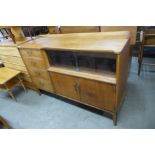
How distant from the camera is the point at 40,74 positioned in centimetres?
189

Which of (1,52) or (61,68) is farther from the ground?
(1,52)

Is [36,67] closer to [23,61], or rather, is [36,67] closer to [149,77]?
[23,61]

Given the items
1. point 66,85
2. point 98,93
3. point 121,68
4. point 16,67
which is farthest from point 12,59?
point 121,68

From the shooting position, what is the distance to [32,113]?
192cm

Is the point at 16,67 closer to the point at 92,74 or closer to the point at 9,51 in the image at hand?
the point at 9,51

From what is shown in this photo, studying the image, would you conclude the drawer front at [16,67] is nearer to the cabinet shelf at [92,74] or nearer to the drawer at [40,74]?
the drawer at [40,74]

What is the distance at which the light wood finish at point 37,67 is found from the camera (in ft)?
5.53

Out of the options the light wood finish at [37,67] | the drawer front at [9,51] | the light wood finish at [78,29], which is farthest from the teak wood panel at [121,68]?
the drawer front at [9,51]

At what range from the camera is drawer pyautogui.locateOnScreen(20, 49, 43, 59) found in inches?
64.7

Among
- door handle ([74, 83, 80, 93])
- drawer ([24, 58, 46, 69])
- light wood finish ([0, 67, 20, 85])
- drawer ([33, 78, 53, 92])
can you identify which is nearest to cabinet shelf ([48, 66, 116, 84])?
door handle ([74, 83, 80, 93])

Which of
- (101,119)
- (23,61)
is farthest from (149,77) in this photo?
(23,61)

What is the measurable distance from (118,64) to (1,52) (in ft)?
6.85

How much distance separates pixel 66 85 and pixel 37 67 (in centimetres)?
54

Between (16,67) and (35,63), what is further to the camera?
(16,67)
